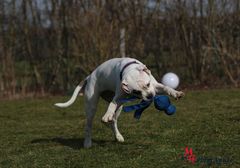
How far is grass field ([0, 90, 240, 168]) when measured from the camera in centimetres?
559

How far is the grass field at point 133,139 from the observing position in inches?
220

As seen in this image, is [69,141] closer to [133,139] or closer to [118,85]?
[133,139]

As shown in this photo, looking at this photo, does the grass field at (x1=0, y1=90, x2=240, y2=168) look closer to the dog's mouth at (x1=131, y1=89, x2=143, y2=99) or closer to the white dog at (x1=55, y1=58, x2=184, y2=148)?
the white dog at (x1=55, y1=58, x2=184, y2=148)

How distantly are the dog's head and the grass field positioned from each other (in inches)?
27.6

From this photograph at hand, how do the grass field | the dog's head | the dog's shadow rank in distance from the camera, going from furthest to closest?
the dog's shadow
the dog's head
the grass field

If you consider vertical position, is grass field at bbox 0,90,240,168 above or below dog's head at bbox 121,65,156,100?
below

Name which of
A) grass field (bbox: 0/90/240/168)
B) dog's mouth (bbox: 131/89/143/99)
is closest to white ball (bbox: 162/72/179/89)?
grass field (bbox: 0/90/240/168)

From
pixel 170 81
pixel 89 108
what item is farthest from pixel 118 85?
pixel 170 81

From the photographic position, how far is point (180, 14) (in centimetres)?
1708

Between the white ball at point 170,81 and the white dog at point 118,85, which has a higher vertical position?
the white dog at point 118,85

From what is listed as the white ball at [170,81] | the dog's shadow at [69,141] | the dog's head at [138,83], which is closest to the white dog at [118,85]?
the dog's head at [138,83]

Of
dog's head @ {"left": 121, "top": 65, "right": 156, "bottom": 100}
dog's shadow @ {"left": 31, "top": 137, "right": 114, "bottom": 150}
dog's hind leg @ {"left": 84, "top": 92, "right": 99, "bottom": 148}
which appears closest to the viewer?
dog's head @ {"left": 121, "top": 65, "right": 156, "bottom": 100}

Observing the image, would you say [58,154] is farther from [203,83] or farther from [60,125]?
[203,83]

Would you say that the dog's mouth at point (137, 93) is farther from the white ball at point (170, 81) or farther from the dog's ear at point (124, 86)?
the white ball at point (170, 81)
